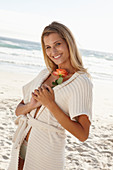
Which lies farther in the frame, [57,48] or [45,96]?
[57,48]

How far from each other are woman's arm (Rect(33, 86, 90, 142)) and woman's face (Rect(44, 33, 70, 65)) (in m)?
0.36

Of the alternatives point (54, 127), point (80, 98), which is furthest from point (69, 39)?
point (54, 127)

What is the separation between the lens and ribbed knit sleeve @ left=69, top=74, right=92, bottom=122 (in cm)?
170

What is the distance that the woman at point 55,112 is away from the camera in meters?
1.72

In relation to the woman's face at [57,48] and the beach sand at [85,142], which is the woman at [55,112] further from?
the beach sand at [85,142]

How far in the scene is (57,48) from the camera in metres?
1.96

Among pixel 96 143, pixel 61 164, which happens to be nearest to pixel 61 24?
pixel 61 164

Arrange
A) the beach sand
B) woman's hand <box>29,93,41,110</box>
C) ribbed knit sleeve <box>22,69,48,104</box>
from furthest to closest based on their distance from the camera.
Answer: the beach sand → ribbed knit sleeve <box>22,69,48,104</box> → woman's hand <box>29,93,41,110</box>

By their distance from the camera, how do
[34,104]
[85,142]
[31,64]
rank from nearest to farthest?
[34,104], [85,142], [31,64]

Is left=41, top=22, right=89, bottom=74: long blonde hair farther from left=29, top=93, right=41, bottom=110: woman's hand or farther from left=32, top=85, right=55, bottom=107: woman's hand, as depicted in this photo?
left=29, top=93, right=41, bottom=110: woman's hand

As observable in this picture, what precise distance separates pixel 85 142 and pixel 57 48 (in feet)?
12.0

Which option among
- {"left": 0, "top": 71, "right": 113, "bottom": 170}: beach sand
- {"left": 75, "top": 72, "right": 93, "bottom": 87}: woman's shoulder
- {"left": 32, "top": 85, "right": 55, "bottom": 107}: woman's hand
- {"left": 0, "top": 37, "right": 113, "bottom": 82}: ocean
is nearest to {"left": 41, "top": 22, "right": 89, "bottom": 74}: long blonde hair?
{"left": 75, "top": 72, "right": 93, "bottom": 87}: woman's shoulder

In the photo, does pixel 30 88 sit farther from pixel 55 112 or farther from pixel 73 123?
pixel 73 123

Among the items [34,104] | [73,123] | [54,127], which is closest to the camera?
[73,123]
